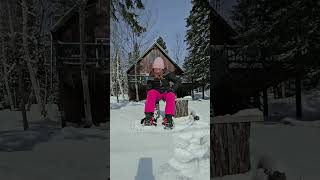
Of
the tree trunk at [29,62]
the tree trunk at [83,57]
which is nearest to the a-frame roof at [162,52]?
the tree trunk at [83,57]

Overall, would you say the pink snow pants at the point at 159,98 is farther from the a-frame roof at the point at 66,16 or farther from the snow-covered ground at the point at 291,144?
the a-frame roof at the point at 66,16

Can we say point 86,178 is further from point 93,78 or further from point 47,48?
point 47,48

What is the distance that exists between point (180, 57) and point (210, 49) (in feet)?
0.96

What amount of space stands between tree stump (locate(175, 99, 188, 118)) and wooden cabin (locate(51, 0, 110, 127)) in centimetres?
68

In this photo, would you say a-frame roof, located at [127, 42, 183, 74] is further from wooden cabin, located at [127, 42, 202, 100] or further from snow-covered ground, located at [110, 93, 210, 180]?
snow-covered ground, located at [110, 93, 210, 180]

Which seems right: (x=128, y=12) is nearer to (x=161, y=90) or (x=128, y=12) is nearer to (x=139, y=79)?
(x=139, y=79)

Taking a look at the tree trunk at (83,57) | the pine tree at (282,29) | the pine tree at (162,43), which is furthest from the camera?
the pine tree at (162,43)

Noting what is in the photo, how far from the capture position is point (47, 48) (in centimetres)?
429

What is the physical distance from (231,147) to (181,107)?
0.61m

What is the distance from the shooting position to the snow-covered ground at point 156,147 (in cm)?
441

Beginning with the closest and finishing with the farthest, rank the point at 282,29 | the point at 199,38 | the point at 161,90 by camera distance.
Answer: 1. the point at 282,29
2. the point at 199,38
3. the point at 161,90

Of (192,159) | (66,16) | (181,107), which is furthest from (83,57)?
(192,159)

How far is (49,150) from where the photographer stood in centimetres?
432

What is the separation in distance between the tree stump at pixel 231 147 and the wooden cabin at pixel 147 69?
496 millimetres
